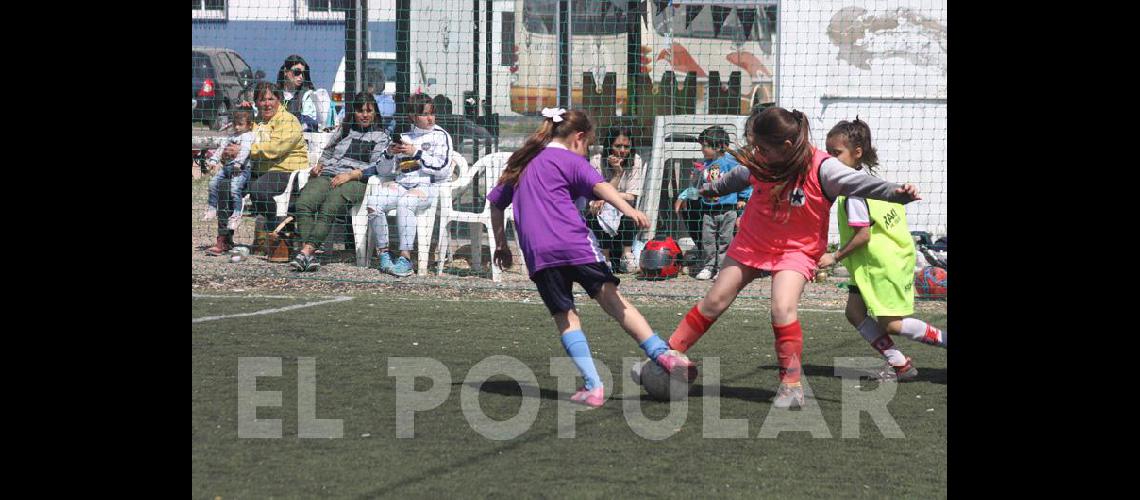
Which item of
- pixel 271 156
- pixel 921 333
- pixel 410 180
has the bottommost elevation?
pixel 921 333

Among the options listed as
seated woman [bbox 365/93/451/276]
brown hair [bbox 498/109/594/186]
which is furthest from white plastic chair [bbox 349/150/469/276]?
brown hair [bbox 498/109/594/186]

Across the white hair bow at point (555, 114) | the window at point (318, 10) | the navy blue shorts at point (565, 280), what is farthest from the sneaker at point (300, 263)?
the navy blue shorts at point (565, 280)

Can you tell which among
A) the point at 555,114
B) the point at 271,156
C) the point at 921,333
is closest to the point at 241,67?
the point at 271,156

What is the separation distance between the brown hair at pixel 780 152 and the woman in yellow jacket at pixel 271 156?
7.60 metres

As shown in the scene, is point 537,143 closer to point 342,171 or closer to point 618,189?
point 618,189

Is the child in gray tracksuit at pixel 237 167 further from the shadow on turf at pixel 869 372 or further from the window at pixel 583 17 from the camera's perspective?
the shadow on turf at pixel 869 372

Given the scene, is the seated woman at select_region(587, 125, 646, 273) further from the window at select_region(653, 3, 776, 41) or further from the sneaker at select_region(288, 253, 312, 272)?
the window at select_region(653, 3, 776, 41)

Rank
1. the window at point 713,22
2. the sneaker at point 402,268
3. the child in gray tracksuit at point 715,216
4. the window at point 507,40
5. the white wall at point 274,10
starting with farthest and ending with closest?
the white wall at point 274,10
the window at point 507,40
the window at point 713,22
the child in gray tracksuit at point 715,216
the sneaker at point 402,268

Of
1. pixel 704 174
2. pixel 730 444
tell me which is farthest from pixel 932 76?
pixel 730 444

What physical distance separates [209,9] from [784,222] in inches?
549

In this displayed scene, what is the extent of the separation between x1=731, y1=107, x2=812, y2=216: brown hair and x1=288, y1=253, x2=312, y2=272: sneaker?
6.63 metres

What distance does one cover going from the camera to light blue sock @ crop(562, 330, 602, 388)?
20.1ft

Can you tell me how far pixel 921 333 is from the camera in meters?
Answer: 7.05

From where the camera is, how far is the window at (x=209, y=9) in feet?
57.4
